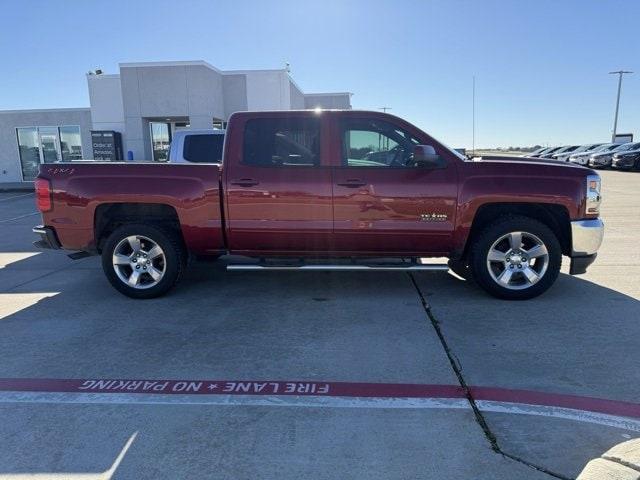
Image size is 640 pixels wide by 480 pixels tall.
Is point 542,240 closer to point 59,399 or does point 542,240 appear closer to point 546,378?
point 546,378

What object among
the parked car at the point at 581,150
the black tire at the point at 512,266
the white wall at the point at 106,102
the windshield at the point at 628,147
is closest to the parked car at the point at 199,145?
the black tire at the point at 512,266

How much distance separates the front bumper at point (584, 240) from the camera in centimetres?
540

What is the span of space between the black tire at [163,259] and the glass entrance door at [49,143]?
20.7m

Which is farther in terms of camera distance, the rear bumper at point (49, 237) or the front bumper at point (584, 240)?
the rear bumper at point (49, 237)

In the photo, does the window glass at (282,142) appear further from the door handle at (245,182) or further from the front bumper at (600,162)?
the front bumper at (600,162)

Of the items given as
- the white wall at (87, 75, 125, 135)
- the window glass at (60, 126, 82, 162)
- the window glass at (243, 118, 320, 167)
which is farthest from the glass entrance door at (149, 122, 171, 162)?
the window glass at (243, 118, 320, 167)

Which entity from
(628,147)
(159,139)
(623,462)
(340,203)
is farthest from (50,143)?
(628,147)

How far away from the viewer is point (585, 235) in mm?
5402

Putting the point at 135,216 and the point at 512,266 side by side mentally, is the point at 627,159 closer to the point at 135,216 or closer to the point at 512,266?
the point at 512,266

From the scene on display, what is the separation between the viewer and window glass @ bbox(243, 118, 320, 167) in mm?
5531

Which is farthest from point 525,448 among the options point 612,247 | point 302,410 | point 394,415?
point 612,247

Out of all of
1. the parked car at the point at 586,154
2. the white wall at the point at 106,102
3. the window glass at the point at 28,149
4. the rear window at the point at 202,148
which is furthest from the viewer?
the parked car at the point at 586,154

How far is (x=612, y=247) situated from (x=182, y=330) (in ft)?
23.7

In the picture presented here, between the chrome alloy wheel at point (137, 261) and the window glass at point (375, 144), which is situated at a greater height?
the window glass at point (375, 144)
